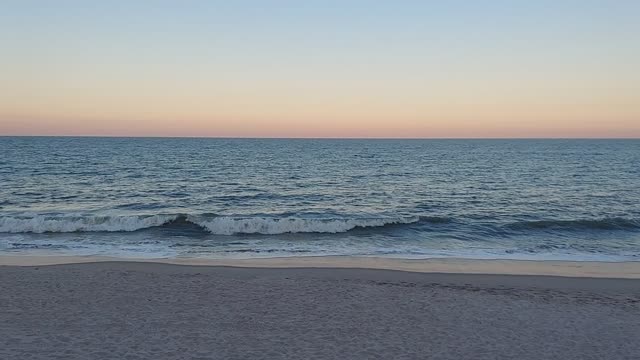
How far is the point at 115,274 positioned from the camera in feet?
41.3

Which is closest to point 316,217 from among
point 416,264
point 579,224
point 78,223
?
point 416,264

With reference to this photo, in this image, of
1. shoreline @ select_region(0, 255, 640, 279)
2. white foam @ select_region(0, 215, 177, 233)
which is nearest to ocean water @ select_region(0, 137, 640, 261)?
white foam @ select_region(0, 215, 177, 233)

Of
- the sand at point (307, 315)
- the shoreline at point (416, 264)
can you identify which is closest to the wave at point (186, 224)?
the shoreline at point (416, 264)

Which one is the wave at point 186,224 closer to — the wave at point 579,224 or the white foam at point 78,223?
the white foam at point 78,223

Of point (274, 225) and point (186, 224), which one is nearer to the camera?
point (274, 225)

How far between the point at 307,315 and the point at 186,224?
1389 centimetres

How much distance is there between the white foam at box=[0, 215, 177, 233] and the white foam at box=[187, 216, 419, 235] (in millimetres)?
1987

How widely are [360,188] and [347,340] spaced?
27622 mm

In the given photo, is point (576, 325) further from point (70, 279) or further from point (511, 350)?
point (70, 279)

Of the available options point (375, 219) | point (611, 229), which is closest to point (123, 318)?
point (375, 219)

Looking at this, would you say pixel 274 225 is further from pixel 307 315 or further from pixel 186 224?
pixel 307 315

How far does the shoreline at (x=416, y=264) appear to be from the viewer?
14.2 metres

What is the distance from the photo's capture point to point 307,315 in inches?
376

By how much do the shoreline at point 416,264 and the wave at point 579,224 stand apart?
6618 millimetres
